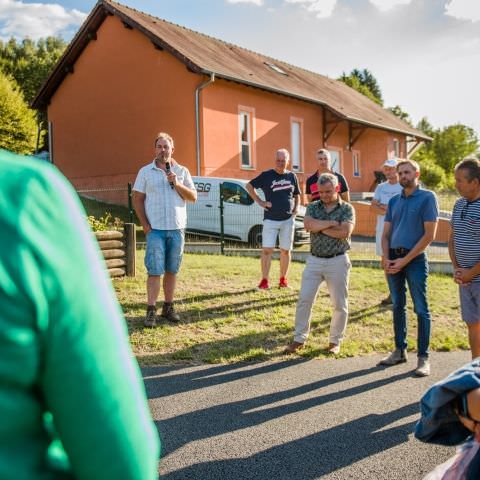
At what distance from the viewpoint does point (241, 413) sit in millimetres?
4320

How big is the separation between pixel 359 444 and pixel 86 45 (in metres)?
23.2

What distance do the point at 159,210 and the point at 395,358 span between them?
3096 mm

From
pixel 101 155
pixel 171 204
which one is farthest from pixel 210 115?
pixel 171 204

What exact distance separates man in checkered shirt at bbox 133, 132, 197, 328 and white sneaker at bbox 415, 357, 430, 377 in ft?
9.82

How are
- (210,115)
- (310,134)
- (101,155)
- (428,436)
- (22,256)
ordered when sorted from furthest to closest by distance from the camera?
1. (310,134)
2. (101,155)
3. (210,115)
4. (428,436)
5. (22,256)

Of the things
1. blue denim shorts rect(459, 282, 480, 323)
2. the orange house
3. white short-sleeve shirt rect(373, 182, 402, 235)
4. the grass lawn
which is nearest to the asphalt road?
the grass lawn

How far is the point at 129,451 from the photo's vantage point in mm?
803

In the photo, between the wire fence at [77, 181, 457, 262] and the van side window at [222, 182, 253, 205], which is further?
the van side window at [222, 182, 253, 205]

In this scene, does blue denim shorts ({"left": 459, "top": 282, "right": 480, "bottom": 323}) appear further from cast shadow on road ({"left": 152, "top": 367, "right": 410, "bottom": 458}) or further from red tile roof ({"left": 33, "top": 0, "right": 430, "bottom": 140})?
red tile roof ({"left": 33, "top": 0, "right": 430, "bottom": 140})

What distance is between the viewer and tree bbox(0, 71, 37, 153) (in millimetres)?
23438

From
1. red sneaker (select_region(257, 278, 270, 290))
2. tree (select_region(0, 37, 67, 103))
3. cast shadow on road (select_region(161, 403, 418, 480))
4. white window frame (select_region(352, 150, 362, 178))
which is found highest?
tree (select_region(0, 37, 67, 103))

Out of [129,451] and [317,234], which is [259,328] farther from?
[129,451]

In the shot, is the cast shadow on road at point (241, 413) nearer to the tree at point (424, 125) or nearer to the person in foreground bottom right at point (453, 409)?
the person in foreground bottom right at point (453, 409)

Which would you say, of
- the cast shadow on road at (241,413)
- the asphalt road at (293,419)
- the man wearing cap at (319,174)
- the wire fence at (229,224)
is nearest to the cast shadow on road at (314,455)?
the asphalt road at (293,419)
